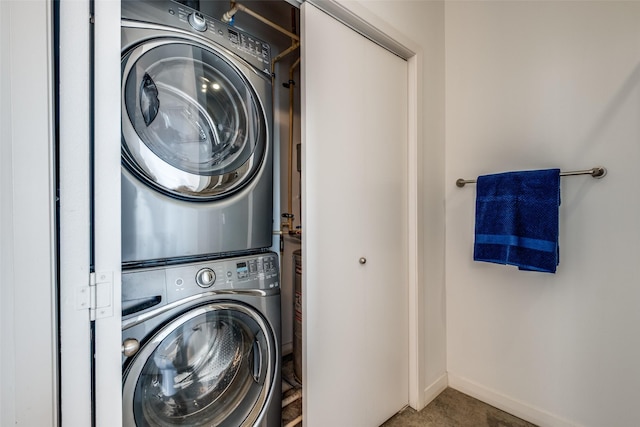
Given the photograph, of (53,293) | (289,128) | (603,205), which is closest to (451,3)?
(289,128)

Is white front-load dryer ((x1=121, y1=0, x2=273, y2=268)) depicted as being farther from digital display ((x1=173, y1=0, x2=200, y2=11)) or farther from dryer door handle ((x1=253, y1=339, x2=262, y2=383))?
digital display ((x1=173, y1=0, x2=200, y2=11))

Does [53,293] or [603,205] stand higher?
[603,205]

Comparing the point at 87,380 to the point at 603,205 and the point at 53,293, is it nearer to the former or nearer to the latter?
the point at 53,293

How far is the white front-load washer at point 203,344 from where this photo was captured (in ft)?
2.70

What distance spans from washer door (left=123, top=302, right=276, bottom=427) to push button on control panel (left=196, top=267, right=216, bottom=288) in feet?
0.25

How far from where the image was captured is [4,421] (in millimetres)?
551

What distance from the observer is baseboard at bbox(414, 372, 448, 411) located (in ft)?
5.35

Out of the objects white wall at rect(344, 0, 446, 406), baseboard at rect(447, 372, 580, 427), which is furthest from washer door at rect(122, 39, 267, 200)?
baseboard at rect(447, 372, 580, 427)

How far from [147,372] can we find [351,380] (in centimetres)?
90

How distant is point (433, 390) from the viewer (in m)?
1.71

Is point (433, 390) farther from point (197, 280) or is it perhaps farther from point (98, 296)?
point (98, 296)

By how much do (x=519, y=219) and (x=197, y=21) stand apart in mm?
1741

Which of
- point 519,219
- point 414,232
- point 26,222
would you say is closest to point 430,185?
point 414,232

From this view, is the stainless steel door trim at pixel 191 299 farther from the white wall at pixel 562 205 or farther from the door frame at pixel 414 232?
the white wall at pixel 562 205
